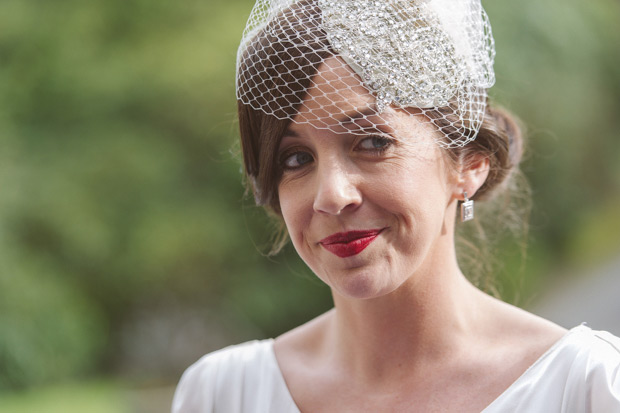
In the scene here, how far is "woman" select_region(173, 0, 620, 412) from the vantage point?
179 cm

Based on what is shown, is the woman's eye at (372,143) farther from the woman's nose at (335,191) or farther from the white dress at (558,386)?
the white dress at (558,386)

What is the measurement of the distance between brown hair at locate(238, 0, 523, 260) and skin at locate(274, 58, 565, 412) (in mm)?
38

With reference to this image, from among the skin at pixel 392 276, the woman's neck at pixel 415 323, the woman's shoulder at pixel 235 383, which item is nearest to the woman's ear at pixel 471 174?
the skin at pixel 392 276

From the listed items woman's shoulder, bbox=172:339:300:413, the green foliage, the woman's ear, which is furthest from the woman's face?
the green foliage

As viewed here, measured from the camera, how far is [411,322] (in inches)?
79.7

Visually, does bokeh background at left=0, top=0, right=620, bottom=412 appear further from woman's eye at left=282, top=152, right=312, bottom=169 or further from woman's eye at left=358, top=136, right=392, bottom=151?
woman's eye at left=358, top=136, right=392, bottom=151

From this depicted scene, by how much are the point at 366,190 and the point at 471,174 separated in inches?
16.2

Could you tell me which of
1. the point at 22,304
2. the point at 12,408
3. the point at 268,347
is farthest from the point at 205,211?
the point at 268,347

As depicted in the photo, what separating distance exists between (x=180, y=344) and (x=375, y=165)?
556cm

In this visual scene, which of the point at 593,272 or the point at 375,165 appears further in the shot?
the point at 593,272

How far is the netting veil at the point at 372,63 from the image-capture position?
1.80 meters

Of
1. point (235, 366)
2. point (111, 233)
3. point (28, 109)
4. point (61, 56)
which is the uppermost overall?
point (61, 56)

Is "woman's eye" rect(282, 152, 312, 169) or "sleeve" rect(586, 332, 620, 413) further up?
"woman's eye" rect(282, 152, 312, 169)

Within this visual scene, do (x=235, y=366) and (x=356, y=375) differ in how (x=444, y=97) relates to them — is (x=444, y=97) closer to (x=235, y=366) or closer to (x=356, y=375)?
(x=356, y=375)
